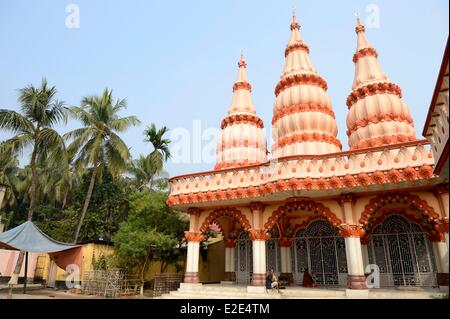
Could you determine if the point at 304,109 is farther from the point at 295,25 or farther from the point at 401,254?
the point at 401,254

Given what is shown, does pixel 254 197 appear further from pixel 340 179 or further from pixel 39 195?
pixel 39 195

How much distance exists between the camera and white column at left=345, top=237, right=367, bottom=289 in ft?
40.1

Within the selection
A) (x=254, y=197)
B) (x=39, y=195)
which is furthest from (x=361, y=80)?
(x=39, y=195)

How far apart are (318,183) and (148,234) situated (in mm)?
9372

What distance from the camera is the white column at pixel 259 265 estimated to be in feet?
45.6

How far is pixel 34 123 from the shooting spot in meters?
20.2

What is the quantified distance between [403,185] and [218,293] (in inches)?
346

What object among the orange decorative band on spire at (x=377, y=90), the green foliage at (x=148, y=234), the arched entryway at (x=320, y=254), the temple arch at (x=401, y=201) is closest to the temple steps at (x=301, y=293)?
the arched entryway at (x=320, y=254)

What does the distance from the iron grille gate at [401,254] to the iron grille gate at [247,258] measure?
4.69 m

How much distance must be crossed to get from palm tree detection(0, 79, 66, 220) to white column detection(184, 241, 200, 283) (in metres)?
10.7

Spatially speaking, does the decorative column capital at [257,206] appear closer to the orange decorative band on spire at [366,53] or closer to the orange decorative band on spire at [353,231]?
the orange decorative band on spire at [353,231]

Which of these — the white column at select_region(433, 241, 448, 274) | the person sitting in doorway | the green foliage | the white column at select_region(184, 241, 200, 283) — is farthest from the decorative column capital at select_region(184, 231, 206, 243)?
the white column at select_region(433, 241, 448, 274)

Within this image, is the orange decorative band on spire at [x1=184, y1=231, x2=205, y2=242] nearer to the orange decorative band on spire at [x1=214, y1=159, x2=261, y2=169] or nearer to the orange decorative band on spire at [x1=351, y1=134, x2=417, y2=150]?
the orange decorative band on spire at [x1=214, y1=159, x2=261, y2=169]

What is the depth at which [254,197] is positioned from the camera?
13938mm
